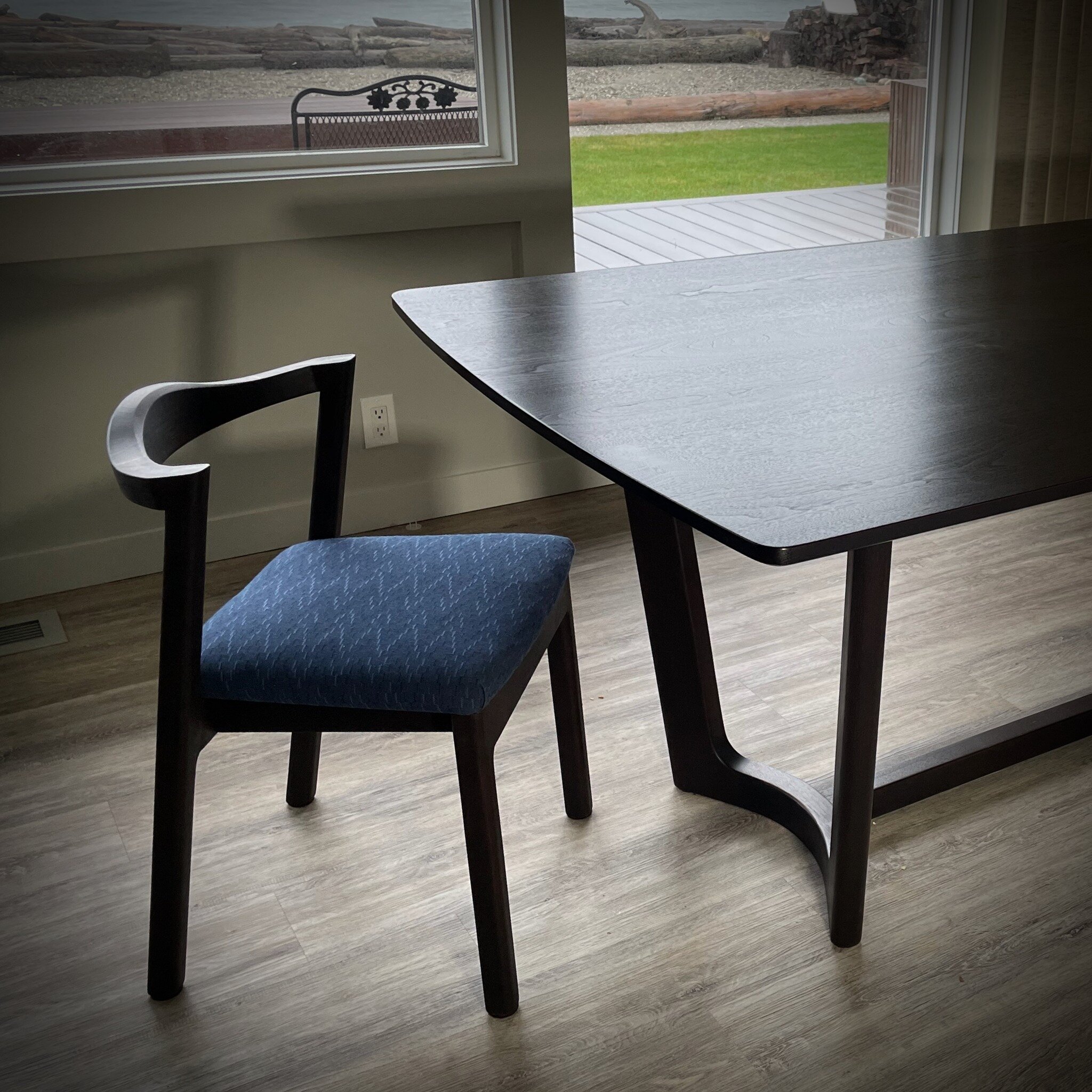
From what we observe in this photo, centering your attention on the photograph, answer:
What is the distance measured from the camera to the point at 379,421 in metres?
2.76

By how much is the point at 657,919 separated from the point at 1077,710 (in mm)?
754

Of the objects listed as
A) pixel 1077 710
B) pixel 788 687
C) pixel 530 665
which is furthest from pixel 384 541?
pixel 1077 710

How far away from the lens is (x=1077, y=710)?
68.4 inches

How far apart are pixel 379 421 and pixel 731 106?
1.33m

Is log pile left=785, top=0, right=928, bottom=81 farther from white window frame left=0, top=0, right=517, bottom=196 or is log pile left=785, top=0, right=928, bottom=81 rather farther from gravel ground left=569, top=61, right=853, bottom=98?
white window frame left=0, top=0, right=517, bottom=196

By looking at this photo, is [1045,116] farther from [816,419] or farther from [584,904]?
[584,904]

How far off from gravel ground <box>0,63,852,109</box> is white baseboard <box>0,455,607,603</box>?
938 millimetres

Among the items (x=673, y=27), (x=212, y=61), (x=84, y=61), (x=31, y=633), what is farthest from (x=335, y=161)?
(x=31, y=633)

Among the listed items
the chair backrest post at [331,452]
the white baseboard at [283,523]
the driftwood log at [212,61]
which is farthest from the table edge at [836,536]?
the driftwood log at [212,61]

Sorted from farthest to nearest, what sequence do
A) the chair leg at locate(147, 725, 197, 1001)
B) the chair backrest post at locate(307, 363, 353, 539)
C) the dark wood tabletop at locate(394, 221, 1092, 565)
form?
the chair backrest post at locate(307, 363, 353, 539) < the chair leg at locate(147, 725, 197, 1001) < the dark wood tabletop at locate(394, 221, 1092, 565)

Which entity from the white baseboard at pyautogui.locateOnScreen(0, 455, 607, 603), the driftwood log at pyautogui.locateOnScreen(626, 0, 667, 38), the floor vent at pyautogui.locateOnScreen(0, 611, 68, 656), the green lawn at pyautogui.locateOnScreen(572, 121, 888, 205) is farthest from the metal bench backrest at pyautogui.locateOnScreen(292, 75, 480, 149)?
the floor vent at pyautogui.locateOnScreen(0, 611, 68, 656)

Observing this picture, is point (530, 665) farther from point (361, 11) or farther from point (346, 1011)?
point (361, 11)

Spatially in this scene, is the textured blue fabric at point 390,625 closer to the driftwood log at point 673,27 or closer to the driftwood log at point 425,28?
the driftwood log at point 425,28

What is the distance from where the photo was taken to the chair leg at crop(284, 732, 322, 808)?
171 cm
